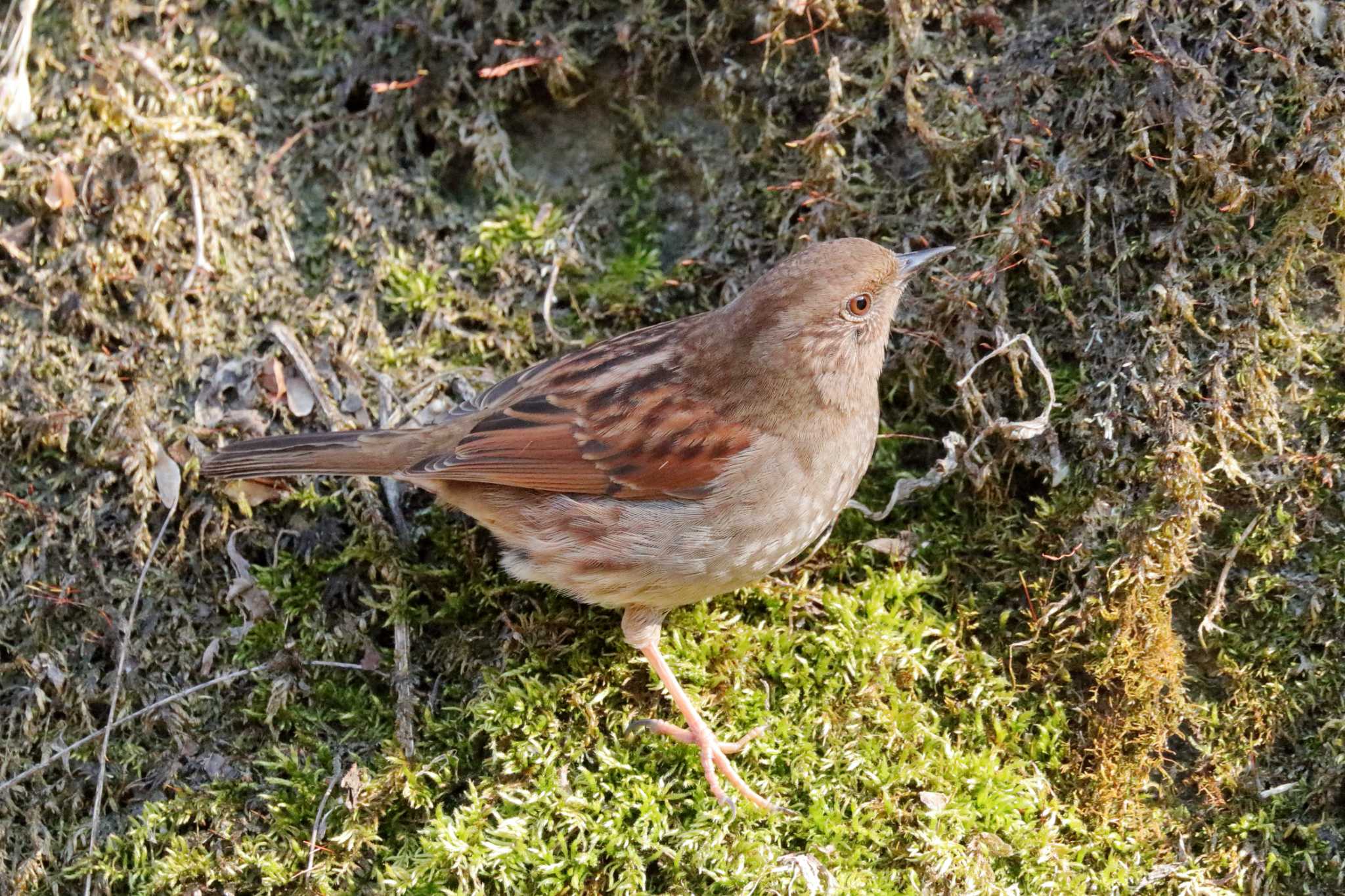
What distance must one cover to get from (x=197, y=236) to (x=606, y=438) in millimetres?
2127

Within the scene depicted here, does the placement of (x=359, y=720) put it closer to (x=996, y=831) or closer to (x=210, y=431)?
(x=210, y=431)

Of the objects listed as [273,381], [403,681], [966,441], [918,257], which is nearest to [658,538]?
[403,681]

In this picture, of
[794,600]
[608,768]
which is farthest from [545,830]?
[794,600]

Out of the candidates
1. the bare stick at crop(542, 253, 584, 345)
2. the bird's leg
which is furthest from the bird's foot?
the bare stick at crop(542, 253, 584, 345)

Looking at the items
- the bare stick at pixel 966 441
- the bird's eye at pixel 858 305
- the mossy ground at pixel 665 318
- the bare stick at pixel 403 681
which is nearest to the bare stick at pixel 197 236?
the mossy ground at pixel 665 318

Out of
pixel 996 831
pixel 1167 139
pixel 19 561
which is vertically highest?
pixel 1167 139

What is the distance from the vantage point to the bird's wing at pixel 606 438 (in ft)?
12.8

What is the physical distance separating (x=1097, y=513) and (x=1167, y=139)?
4.43 feet

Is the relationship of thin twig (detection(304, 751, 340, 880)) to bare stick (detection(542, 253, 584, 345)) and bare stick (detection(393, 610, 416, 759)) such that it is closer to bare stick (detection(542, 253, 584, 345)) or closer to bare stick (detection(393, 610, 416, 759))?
bare stick (detection(393, 610, 416, 759))

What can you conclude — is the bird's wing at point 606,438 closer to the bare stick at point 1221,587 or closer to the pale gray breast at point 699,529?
the pale gray breast at point 699,529

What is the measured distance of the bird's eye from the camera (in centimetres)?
395

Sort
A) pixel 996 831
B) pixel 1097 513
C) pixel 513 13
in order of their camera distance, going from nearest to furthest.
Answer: pixel 996 831 < pixel 1097 513 < pixel 513 13

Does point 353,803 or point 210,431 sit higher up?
point 210,431

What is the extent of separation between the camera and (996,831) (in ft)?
11.5
